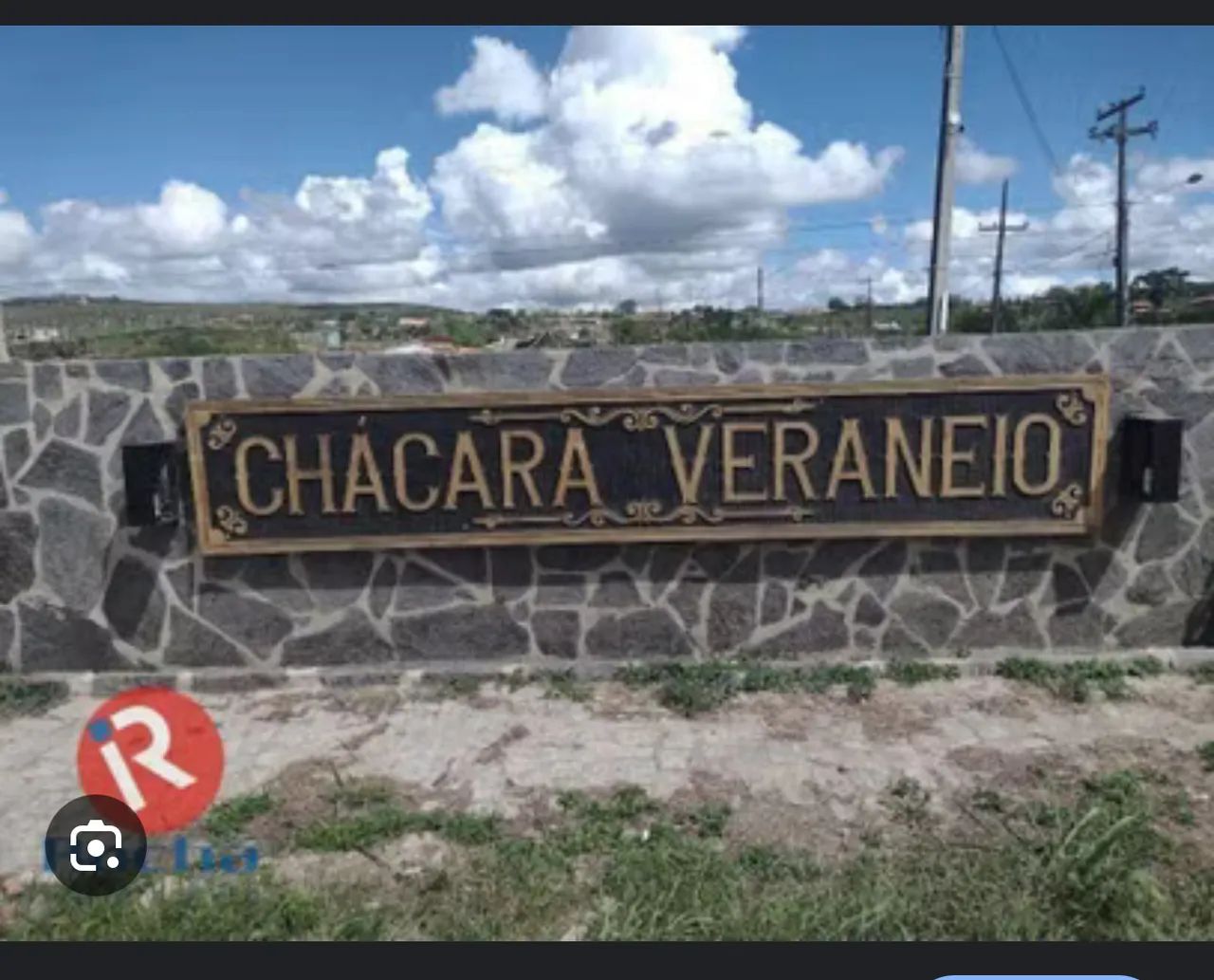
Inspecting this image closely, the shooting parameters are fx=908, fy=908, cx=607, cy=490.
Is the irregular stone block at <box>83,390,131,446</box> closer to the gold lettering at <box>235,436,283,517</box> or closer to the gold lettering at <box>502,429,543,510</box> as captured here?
the gold lettering at <box>235,436,283,517</box>

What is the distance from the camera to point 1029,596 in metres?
5.23

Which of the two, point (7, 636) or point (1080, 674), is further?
point (7, 636)

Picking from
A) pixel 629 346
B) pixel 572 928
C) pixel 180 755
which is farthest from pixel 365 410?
pixel 572 928

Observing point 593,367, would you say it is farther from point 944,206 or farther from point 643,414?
point 944,206

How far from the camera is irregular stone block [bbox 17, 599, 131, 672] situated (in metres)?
5.27

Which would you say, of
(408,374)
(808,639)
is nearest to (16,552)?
(408,374)

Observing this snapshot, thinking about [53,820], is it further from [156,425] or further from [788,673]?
[788,673]

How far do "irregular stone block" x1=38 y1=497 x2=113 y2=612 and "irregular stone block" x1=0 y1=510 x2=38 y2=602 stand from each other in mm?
66

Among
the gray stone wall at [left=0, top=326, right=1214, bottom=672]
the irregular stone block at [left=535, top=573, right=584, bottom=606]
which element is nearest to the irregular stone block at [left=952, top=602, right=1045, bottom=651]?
the gray stone wall at [left=0, top=326, right=1214, bottom=672]

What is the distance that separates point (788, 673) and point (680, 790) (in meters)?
1.36

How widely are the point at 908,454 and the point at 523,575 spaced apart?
89.6 inches

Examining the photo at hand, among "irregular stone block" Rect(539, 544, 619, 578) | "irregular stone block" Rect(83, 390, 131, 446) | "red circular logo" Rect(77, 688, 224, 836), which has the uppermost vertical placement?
"irregular stone block" Rect(83, 390, 131, 446)

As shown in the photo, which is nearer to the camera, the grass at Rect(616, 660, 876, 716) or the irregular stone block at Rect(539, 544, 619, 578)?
the grass at Rect(616, 660, 876, 716)

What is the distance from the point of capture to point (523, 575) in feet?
17.3
